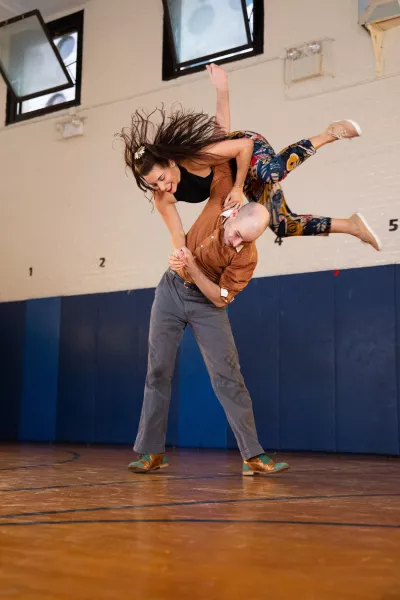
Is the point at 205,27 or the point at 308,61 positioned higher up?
the point at 205,27

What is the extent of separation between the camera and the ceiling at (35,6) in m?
7.74

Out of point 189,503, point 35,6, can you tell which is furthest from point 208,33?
point 189,503

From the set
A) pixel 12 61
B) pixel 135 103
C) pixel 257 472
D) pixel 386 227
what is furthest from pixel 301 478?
pixel 12 61

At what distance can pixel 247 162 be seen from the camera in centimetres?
317

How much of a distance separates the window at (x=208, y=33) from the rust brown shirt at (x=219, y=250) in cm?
371

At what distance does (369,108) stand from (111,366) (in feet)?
10.8

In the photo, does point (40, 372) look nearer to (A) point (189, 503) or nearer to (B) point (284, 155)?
(B) point (284, 155)

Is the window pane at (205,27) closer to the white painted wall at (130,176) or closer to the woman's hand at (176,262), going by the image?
the white painted wall at (130,176)

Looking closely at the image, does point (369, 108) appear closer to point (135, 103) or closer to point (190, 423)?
point (135, 103)

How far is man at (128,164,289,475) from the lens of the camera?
3.04 metres

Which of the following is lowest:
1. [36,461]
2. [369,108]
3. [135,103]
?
[36,461]

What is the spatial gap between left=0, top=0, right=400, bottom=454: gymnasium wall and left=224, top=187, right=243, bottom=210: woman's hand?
270 cm

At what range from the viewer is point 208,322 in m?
3.21

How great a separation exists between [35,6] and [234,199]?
5.79m
